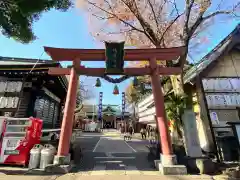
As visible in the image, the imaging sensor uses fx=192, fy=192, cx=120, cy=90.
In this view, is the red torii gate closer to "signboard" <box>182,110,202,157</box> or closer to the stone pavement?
"signboard" <box>182,110,202,157</box>

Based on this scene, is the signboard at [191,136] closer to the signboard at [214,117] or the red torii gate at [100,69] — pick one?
the red torii gate at [100,69]

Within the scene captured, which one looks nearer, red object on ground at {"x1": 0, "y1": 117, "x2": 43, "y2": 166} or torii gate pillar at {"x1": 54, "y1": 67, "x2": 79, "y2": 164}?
torii gate pillar at {"x1": 54, "y1": 67, "x2": 79, "y2": 164}

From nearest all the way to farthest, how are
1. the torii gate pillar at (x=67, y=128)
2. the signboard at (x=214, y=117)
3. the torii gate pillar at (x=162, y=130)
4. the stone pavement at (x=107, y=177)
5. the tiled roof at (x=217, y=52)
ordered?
the stone pavement at (x=107, y=177)
the torii gate pillar at (x=162, y=130)
the torii gate pillar at (x=67, y=128)
the signboard at (x=214, y=117)
the tiled roof at (x=217, y=52)

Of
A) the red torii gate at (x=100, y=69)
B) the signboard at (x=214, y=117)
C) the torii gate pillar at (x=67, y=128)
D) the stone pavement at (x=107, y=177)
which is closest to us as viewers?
the stone pavement at (x=107, y=177)

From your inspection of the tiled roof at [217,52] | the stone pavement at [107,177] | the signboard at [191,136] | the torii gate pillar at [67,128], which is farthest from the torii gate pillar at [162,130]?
the torii gate pillar at [67,128]

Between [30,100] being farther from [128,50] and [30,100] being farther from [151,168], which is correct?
[151,168]

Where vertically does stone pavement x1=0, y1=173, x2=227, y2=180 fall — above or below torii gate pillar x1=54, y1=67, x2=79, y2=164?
below

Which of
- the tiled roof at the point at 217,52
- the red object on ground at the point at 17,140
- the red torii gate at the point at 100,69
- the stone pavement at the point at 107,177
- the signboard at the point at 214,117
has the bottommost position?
the stone pavement at the point at 107,177

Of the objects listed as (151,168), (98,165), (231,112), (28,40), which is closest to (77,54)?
(28,40)

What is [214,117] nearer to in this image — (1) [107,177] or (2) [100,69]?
(2) [100,69]

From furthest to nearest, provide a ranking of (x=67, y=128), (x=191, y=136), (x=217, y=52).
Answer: (x=217, y=52) < (x=191, y=136) < (x=67, y=128)

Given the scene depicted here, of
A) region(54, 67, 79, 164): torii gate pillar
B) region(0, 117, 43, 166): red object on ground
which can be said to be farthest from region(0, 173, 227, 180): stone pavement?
region(0, 117, 43, 166): red object on ground

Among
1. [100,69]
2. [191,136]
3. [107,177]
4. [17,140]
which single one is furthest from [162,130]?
[17,140]

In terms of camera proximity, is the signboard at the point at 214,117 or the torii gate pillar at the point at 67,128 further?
the signboard at the point at 214,117
